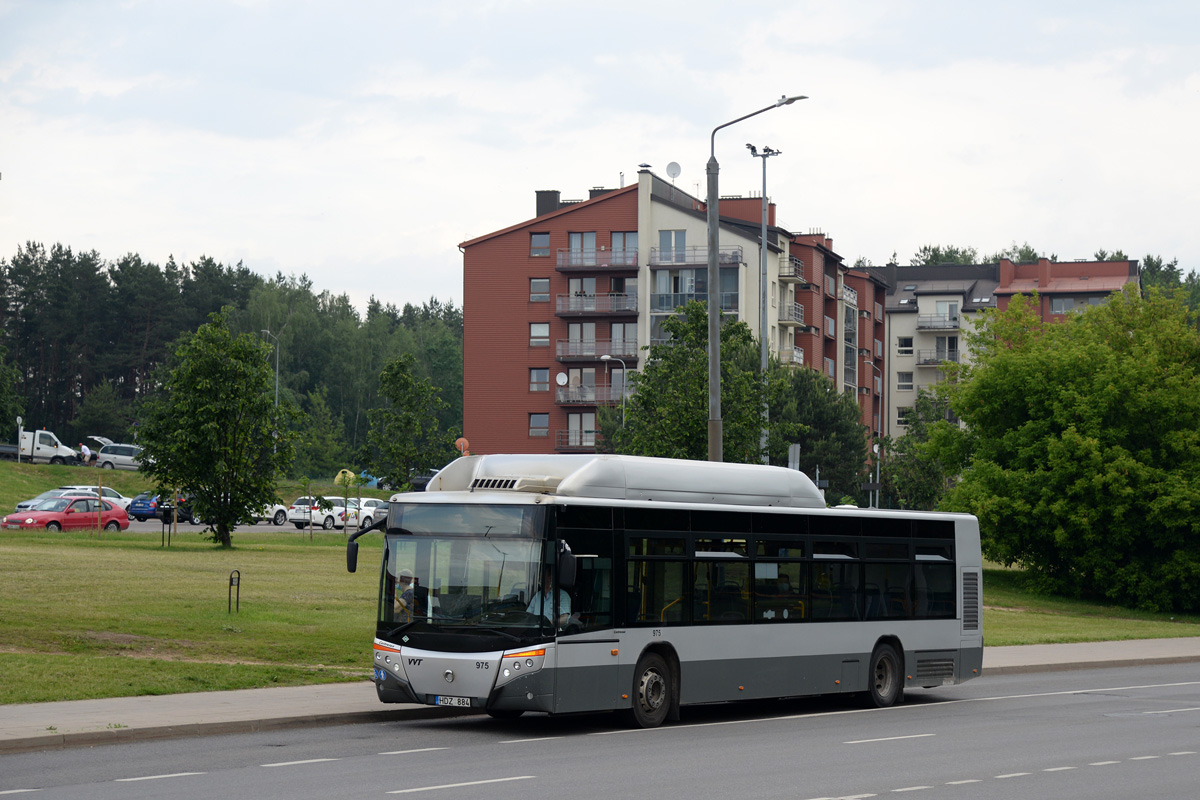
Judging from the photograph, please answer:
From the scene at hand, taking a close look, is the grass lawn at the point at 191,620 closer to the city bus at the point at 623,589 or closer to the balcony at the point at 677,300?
the city bus at the point at 623,589

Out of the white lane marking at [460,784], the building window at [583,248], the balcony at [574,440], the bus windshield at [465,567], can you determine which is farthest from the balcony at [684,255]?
the white lane marking at [460,784]

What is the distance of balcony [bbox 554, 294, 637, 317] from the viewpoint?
8744 cm

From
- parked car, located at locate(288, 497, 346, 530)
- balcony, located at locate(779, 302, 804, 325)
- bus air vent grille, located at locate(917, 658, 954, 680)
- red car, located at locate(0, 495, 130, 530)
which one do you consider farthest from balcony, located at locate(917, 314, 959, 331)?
bus air vent grille, located at locate(917, 658, 954, 680)

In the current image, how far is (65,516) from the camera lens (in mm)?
50719

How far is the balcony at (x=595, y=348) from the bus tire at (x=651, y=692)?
71.6 meters

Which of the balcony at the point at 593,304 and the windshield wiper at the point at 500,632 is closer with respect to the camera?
the windshield wiper at the point at 500,632

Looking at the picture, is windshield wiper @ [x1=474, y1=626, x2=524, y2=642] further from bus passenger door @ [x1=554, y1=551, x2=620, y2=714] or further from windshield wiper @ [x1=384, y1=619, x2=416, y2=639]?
windshield wiper @ [x1=384, y1=619, x2=416, y2=639]

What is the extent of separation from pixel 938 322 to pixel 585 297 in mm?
48963

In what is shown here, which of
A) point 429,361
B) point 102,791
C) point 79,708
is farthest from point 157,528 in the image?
point 429,361

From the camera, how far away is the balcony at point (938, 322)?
4936 inches

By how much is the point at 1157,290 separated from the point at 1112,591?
39.7 ft

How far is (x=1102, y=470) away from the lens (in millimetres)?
46406

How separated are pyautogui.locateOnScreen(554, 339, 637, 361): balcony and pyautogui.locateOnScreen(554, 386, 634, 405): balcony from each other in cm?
199

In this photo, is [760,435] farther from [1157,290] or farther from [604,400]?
[604,400]
